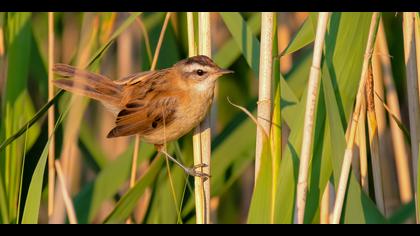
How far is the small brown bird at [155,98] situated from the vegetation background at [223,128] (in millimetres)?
98

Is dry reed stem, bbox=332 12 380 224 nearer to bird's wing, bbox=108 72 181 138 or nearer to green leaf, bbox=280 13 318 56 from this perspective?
green leaf, bbox=280 13 318 56

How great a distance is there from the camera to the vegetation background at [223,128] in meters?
1.91

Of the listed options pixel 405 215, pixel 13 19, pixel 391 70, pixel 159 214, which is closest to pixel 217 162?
pixel 159 214

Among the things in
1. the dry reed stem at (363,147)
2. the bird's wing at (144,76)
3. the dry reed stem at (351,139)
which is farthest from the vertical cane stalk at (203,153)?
the bird's wing at (144,76)

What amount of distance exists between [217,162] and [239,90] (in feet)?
2.90

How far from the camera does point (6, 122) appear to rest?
103 inches

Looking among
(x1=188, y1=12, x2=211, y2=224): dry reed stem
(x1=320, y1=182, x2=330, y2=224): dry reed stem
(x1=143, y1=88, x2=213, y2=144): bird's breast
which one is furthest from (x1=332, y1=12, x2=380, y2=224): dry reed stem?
(x1=143, y1=88, x2=213, y2=144): bird's breast

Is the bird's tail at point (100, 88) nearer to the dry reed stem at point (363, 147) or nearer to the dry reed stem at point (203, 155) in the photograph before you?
the dry reed stem at point (203, 155)

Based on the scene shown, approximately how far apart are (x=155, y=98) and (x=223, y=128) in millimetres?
351

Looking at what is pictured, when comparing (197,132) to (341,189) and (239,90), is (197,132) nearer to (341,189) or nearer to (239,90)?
(341,189)

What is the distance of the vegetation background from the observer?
1907 millimetres

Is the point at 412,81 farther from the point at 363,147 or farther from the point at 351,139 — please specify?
the point at 351,139

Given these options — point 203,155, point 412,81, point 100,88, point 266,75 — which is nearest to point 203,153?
point 203,155

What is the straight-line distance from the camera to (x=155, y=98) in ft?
9.89
